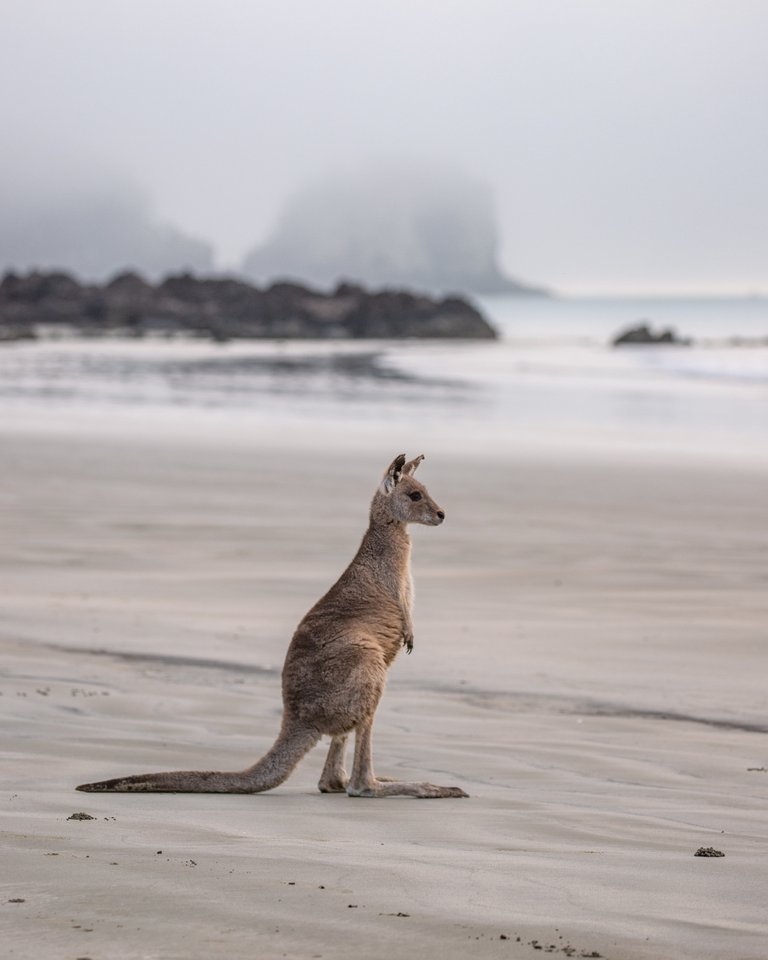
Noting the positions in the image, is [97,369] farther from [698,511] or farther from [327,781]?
[327,781]

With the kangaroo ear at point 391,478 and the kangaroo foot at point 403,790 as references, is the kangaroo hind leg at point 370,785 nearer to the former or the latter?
the kangaroo foot at point 403,790

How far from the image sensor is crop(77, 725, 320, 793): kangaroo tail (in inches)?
188

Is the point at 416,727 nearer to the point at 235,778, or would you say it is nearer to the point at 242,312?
the point at 235,778

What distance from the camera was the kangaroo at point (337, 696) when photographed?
4938mm

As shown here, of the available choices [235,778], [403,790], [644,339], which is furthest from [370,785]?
[644,339]

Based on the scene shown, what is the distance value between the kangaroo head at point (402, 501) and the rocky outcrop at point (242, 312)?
72272 mm

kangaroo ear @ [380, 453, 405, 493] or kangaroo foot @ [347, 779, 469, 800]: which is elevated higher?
kangaroo ear @ [380, 453, 405, 493]

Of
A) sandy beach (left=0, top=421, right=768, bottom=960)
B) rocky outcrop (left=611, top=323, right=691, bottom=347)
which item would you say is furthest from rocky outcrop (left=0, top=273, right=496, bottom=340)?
sandy beach (left=0, top=421, right=768, bottom=960)

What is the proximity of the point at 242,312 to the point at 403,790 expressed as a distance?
288 ft

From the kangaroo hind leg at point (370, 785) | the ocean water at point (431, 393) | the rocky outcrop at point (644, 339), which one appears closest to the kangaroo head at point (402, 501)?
the kangaroo hind leg at point (370, 785)

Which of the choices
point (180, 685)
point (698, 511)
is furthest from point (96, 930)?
point (698, 511)

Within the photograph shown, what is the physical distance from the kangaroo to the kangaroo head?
0.51 feet

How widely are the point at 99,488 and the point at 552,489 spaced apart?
4.49 metres

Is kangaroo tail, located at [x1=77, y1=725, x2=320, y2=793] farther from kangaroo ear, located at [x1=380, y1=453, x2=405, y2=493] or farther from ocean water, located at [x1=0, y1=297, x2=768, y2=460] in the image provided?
ocean water, located at [x1=0, y1=297, x2=768, y2=460]
